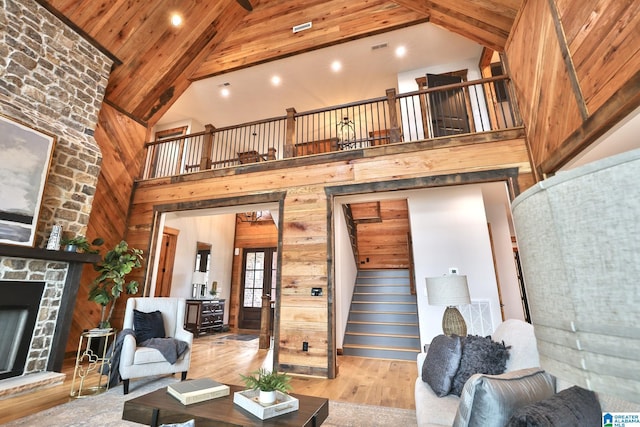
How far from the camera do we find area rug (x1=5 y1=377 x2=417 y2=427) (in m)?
2.60

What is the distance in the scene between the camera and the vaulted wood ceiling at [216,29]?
4367mm

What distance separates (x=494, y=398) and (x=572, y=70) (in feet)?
9.89

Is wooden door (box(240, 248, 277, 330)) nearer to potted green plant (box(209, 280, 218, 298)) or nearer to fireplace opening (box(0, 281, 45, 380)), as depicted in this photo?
potted green plant (box(209, 280, 218, 298))

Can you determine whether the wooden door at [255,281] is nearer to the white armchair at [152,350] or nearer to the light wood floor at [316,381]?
the light wood floor at [316,381]

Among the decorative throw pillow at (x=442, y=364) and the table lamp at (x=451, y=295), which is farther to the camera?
the table lamp at (x=451, y=295)

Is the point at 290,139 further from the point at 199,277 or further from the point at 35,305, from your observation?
the point at 199,277

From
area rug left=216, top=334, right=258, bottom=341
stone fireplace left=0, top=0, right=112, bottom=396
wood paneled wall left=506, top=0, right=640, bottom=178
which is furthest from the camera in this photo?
area rug left=216, top=334, right=258, bottom=341

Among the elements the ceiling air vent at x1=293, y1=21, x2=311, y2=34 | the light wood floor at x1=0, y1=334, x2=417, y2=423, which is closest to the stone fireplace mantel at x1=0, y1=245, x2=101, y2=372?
the light wood floor at x1=0, y1=334, x2=417, y2=423

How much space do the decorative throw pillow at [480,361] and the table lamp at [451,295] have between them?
97 cm

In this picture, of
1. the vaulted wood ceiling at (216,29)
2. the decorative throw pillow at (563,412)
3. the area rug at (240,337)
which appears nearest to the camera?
the decorative throw pillow at (563,412)

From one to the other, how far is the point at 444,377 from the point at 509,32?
4.47 metres

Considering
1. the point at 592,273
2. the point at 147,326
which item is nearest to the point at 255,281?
the point at 147,326

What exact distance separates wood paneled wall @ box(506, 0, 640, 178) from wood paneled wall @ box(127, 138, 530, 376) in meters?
0.67

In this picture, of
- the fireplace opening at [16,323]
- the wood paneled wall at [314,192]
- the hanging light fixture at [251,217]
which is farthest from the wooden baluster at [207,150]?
the hanging light fixture at [251,217]
